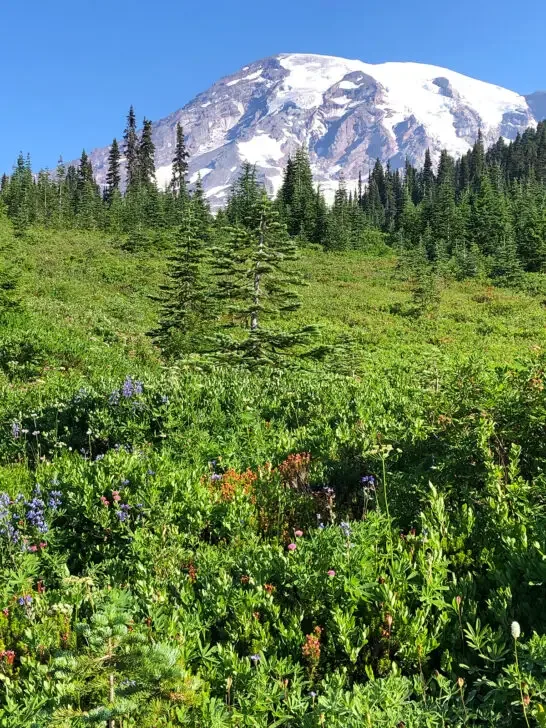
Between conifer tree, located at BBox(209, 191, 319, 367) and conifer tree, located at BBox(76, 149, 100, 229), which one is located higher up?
conifer tree, located at BBox(76, 149, 100, 229)

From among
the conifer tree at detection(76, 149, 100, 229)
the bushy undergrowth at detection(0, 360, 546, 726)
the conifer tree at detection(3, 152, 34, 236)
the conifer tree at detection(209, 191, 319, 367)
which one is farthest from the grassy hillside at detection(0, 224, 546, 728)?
the conifer tree at detection(76, 149, 100, 229)

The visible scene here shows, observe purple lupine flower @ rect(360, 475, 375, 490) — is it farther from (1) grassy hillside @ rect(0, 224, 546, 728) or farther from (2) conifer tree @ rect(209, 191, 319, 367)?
(2) conifer tree @ rect(209, 191, 319, 367)

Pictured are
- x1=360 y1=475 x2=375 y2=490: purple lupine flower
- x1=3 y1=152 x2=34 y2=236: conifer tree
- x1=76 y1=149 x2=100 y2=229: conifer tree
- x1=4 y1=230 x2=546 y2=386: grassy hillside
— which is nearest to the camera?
x1=360 y1=475 x2=375 y2=490: purple lupine flower

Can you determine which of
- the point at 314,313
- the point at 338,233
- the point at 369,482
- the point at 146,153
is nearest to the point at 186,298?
the point at 314,313

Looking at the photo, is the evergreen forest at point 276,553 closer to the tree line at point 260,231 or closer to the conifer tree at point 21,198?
the tree line at point 260,231

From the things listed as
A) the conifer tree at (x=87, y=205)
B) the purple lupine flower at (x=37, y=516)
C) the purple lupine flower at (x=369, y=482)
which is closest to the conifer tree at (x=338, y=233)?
the conifer tree at (x=87, y=205)

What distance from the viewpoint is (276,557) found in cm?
313

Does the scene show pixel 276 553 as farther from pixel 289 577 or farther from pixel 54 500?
pixel 54 500

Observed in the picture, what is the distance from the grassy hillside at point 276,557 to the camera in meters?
2.12

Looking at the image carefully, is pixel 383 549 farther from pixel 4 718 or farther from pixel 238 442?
pixel 238 442

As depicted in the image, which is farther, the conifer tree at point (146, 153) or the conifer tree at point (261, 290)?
the conifer tree at point (146, 153)

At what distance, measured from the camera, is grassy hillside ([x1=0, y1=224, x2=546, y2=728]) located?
2119mm

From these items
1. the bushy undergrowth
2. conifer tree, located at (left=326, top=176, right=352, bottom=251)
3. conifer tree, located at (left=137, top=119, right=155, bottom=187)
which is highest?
conifer tree, located at (left=137, top=119, right=155, bottom=187)

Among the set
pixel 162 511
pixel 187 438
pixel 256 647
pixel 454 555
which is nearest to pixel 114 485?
pixel 162 511
